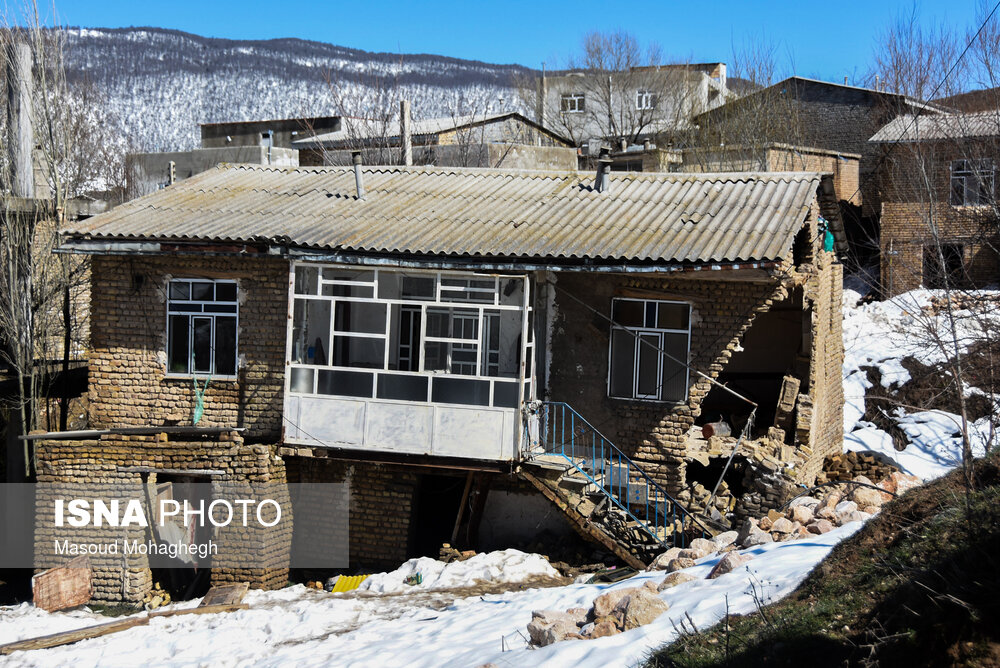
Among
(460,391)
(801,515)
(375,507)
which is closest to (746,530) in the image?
(801,515)

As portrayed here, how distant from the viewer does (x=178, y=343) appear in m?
13.0

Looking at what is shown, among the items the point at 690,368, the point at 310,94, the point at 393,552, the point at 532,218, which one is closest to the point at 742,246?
the point at 690,368

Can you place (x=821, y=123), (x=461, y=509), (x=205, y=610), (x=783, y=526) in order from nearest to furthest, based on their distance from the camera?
(x=783, y=526) → (x=205, y=610) → (x=461, y=509) → (x=821, y=123)

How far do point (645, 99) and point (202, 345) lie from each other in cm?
3080

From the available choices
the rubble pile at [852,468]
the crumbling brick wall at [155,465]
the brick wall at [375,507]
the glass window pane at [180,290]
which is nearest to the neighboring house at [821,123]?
the rubble pile at [852,468]

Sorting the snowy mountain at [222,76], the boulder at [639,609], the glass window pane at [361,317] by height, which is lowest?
the boulder at [639,609]

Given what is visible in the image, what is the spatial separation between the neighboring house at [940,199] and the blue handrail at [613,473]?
1061 centimetres

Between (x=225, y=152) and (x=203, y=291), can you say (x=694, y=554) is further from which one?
(x=225, y=152)

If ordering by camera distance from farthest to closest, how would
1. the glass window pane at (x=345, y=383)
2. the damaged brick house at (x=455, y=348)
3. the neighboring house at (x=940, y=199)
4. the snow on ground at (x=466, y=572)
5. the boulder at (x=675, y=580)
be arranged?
the neighboring house at (x=940, y=199), the glass window pane at (x=345, y=383), the damaged brick house at (x=455, y=348), the snow on ground at (x=466, y=572), the boulder at (x=675, y=580)

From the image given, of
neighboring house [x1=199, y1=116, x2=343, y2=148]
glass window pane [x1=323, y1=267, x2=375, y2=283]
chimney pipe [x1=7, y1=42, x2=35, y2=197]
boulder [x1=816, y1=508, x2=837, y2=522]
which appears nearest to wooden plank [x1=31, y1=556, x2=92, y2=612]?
glass window pane [x1=323, y1=267, x2=375, y2=283]

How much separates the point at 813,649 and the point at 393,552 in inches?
324

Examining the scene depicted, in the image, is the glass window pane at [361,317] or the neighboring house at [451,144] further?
the neighboring house at [451,144]

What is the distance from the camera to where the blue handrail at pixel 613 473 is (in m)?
11.9

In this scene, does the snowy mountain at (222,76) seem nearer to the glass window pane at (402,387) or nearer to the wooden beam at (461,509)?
the wooden beam at (461,509)
